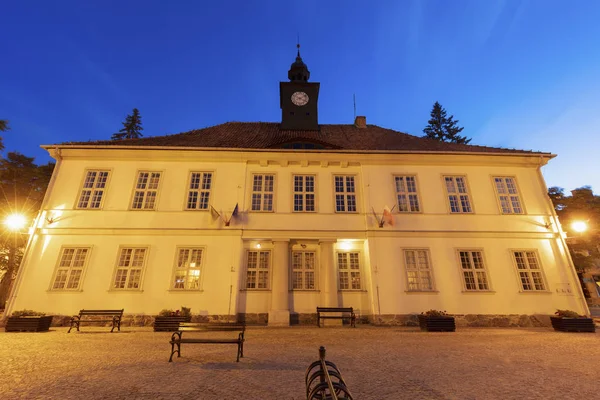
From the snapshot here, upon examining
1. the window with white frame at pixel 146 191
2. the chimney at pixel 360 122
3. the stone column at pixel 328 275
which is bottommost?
the stone column at pixel 328 275

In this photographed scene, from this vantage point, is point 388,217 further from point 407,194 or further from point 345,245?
point 345,245

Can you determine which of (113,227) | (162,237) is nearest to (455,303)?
(162,237)

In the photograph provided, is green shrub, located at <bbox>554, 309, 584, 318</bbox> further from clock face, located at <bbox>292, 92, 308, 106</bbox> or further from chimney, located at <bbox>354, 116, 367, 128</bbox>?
clock face, located at <bbox>292, 92, 308, 106</bbox>

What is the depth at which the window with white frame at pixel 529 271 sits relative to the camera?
14320mm

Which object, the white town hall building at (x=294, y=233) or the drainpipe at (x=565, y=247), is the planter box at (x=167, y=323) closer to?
the white town hall building at (x=294, y=233)

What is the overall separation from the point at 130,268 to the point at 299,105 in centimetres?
1673

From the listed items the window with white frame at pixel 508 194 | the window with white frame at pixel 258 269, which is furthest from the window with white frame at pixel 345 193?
the window with white frame at pixel 508 194

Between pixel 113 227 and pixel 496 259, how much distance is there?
2160 cm

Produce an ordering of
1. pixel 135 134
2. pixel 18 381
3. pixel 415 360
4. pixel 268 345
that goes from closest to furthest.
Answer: pixel 18 381
pixel 415 360
pixel 268 345
pixel 135 134

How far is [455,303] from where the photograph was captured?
1395 centimetres

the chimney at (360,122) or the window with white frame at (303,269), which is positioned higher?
the chimney at (360,122)

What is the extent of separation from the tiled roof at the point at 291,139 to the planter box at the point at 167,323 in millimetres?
9998

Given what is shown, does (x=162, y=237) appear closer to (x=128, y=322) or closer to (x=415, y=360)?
(x=128, y=322)

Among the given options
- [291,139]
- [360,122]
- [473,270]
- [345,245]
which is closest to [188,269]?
[345,245]
